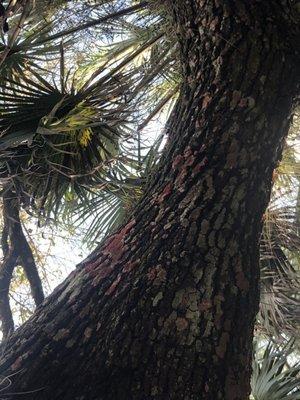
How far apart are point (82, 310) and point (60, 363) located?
19 centimetres

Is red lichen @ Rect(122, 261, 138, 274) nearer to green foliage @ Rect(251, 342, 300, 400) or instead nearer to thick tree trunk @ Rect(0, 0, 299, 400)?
thick tree trunk @ Rect(0, 0, 299, 400)

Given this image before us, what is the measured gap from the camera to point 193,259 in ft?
5.75

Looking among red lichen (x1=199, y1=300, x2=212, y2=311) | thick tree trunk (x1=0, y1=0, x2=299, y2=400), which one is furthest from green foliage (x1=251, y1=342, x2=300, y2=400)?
red lichen (x1=199, y1=300, x2=212, y2=311)

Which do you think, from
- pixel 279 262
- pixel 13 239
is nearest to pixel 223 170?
pixel 279 262

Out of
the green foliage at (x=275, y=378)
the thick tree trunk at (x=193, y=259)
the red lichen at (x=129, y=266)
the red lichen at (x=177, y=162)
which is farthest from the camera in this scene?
the green foliage at (x=275, y=378)

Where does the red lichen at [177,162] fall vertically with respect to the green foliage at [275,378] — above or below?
above

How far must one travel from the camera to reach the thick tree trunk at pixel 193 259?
1.60 meters

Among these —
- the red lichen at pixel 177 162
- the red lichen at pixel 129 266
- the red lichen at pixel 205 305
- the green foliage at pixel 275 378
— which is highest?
the red lichen at pixel 177 162

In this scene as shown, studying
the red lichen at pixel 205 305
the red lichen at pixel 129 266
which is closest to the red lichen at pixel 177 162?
the red lichen at pixel 129 266

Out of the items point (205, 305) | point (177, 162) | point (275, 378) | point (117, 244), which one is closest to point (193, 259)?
point (205, 305)

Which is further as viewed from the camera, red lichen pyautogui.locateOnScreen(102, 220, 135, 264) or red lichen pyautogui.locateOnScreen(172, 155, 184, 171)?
red lichen pyautogui.locateOnScreen(172, 155, 184, 171)

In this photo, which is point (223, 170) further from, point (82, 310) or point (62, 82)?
point (62, 82)

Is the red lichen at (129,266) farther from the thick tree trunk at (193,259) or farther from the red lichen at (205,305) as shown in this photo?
the red lichen at (205,305)

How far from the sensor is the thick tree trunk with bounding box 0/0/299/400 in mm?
1602
